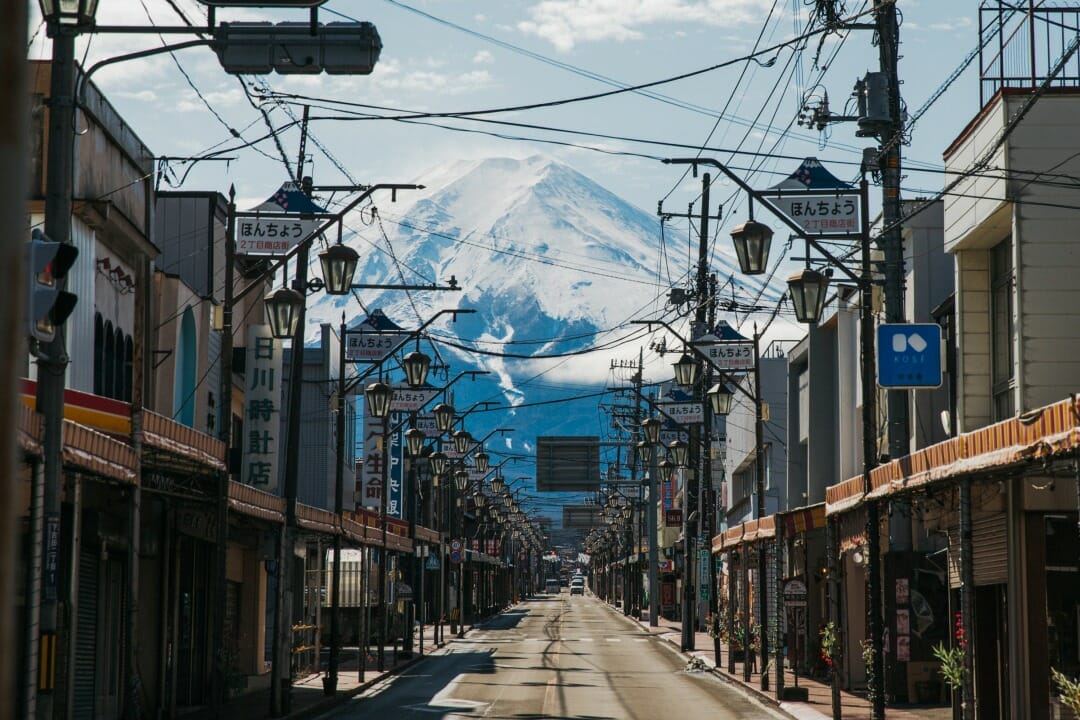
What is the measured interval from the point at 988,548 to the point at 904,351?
3.44 m

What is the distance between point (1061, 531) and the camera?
2136 centimetres

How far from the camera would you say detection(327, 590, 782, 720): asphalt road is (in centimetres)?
2795

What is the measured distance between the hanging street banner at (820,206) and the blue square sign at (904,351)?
1.82 m

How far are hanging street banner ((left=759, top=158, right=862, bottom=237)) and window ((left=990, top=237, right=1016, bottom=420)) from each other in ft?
11.4

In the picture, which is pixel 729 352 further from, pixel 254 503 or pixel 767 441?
pixel 767 441

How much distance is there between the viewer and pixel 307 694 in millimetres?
32750

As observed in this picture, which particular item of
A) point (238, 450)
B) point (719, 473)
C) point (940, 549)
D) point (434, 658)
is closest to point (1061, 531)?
point (940, 549)

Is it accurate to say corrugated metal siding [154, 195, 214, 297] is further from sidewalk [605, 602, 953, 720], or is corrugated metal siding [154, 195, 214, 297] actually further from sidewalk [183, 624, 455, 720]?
sidewalk [605, 602, 953, 720]

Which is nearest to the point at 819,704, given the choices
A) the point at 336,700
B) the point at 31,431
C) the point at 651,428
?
the point at 336,700

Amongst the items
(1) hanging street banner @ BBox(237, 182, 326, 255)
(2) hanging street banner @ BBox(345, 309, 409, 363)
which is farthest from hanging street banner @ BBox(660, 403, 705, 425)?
(1) hanging street banner @ BBox(237, 182, 326, 255)

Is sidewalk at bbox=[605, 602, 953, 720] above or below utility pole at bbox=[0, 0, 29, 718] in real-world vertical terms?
below

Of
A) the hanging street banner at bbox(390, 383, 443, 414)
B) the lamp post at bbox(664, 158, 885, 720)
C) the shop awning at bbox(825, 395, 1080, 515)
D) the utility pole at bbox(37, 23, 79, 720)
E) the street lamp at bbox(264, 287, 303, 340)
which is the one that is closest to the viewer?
the shop awning at bbox(825, 395, 1080, 515)

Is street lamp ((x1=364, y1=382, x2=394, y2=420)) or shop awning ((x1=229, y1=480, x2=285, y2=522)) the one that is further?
street lamp ((x1=364, y1=382, x2=394, y2=420))

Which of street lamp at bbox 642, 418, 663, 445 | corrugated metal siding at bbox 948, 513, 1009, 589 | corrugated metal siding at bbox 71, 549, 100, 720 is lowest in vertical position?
corrugated metal siding at bbox 71, 549, 100, 720
